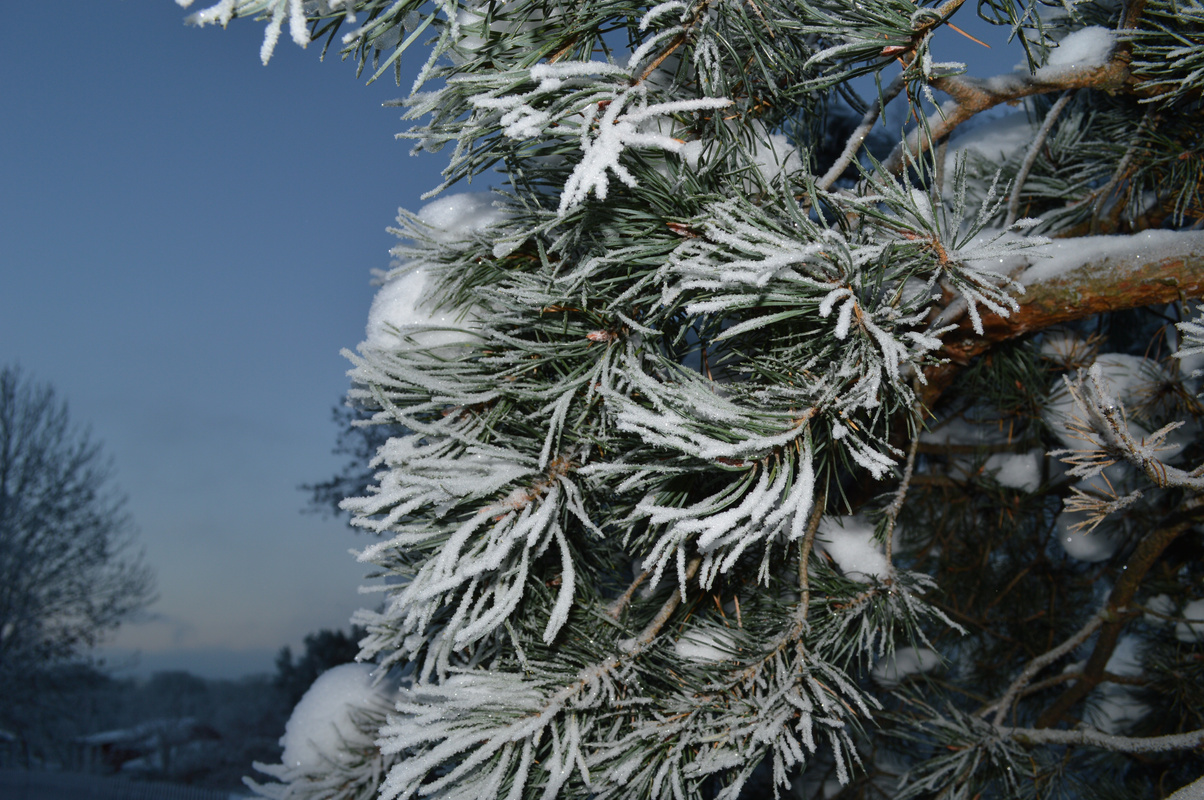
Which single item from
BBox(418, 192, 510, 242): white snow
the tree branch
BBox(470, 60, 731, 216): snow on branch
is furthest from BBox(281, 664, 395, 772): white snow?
the tree branch

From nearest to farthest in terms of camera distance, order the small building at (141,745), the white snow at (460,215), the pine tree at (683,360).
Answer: the pine tree at (683,360) → the white snow at (460,215) → the small building at (141,745)

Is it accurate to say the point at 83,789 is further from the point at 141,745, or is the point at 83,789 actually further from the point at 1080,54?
the point at 1080,54

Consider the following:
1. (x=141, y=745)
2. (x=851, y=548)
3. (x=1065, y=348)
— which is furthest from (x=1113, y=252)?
(x=141, y=745)

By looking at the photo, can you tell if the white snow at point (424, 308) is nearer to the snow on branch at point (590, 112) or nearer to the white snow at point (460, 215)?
the white snow at point (460, 215)

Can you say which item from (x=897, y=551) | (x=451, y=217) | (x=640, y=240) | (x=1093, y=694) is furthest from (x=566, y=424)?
(x=1093, y=694)

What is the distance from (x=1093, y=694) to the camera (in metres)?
1.52

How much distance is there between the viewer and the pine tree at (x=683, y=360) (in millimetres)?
549

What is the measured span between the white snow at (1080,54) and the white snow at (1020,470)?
33.7 inches

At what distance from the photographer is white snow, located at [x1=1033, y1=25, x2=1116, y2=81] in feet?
2.54

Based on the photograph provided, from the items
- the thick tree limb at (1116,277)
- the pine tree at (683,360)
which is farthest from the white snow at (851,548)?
the thick tree limb at (1116,277)

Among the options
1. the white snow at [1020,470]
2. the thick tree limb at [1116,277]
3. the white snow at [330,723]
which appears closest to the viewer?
the thick tree limb at [1116,277]

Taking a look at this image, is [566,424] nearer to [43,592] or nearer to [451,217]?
[451,217]

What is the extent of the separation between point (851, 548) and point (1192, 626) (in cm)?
95

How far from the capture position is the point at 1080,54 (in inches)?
32.5
